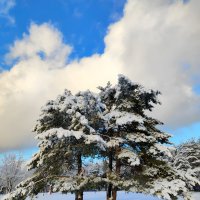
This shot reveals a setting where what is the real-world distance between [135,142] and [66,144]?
3.66m

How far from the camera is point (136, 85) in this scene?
1992cm

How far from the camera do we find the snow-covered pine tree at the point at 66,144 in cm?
1812

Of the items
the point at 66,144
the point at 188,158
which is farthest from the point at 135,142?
the point at 188,158

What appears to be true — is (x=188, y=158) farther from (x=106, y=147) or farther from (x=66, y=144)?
(x=66, y=144)

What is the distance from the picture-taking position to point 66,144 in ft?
61.6

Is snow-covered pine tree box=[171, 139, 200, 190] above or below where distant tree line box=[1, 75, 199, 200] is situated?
above

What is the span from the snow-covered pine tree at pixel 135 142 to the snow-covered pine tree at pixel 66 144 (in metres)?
1.15

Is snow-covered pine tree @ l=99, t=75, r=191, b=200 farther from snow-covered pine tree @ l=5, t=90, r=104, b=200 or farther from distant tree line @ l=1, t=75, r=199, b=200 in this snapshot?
snow-covered pine tree @ l=5, t=90, r=104, b=200

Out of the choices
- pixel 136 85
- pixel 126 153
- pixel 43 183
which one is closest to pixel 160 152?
pixel 126 153

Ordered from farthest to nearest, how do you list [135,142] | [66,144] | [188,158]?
1. [188,158]
2. [135,142]
3. [66,144]

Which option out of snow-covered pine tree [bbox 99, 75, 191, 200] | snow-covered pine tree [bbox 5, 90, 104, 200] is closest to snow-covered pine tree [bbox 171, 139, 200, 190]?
snow-covered pine tree [bbox 99, 75, 191, 200]

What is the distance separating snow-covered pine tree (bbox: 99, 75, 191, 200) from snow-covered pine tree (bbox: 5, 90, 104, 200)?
115cm

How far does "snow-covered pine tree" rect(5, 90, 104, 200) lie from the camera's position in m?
18.1

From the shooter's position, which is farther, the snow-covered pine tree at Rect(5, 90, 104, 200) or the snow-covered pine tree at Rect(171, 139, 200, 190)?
the snow-covered pine tree at Rect(171, 139, 200, 190)
